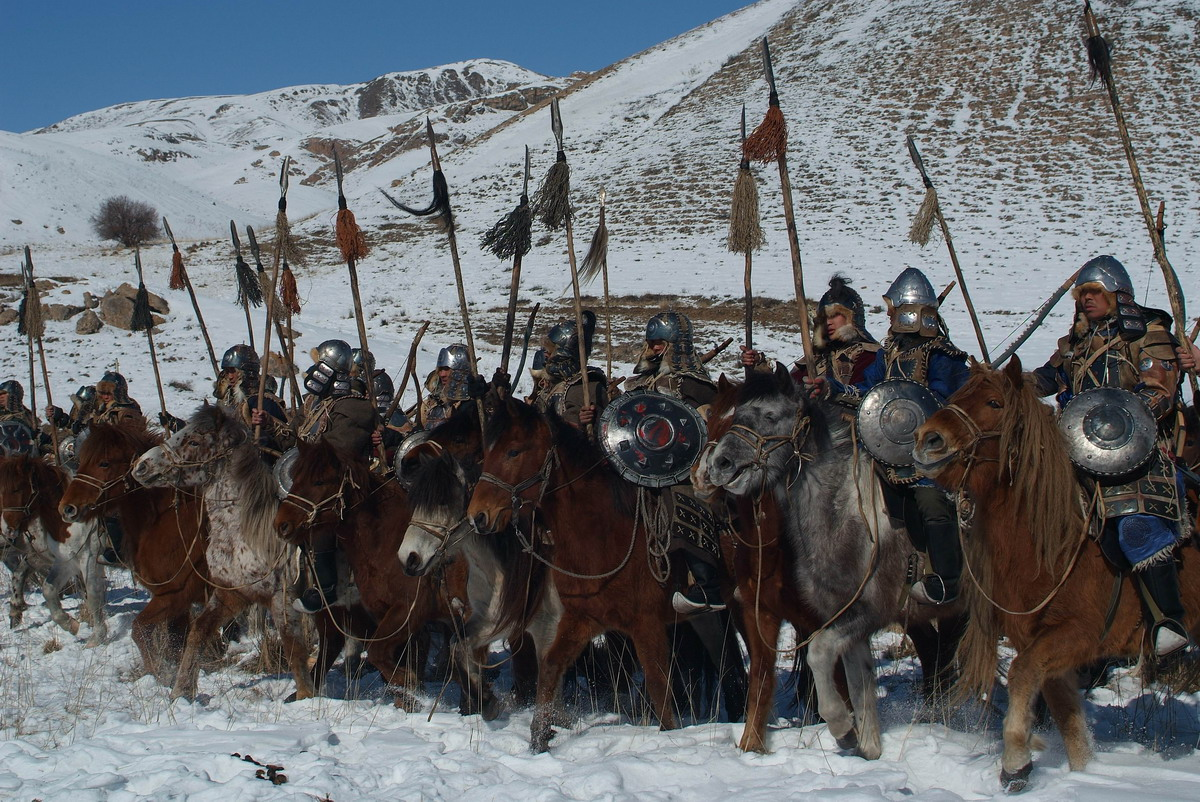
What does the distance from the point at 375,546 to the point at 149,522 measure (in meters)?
2.27

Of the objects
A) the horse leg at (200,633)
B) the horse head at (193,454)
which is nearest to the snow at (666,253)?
the horse leg at (200,633)

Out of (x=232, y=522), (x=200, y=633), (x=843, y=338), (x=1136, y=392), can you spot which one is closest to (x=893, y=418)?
(x=1136, y=392)

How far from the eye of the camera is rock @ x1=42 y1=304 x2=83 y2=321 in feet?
84.6

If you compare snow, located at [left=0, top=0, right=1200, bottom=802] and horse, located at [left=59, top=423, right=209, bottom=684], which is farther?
horse, located at [left=59, top=423, right=209, bottom=684]

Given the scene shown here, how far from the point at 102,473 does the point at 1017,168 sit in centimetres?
4171

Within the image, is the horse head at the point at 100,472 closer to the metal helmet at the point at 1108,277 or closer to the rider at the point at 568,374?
the rider at the point at 568,374

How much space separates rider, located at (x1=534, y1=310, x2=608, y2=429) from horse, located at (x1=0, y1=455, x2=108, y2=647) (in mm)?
4795

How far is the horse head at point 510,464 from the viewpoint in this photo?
18.6 feet

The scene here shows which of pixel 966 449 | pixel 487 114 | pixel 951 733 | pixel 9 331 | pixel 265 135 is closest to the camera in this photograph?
pixel 966 449

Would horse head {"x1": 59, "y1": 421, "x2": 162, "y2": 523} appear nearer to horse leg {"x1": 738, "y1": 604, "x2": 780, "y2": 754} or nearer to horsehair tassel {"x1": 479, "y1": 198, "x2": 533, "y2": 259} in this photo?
horsehair tassel {"x1": 479, "y1": 198, "x2": 533, "y2": 259}

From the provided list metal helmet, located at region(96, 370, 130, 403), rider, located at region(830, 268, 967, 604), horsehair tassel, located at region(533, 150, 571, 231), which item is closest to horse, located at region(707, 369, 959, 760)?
rider, located at region(830, 268, 967, 604)

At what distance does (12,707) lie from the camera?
6.57 meters

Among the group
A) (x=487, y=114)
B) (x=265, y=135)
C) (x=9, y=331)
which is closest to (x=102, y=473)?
(x=9, y=331)

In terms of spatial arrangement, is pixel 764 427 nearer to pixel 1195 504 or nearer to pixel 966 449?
pixel 966 449
